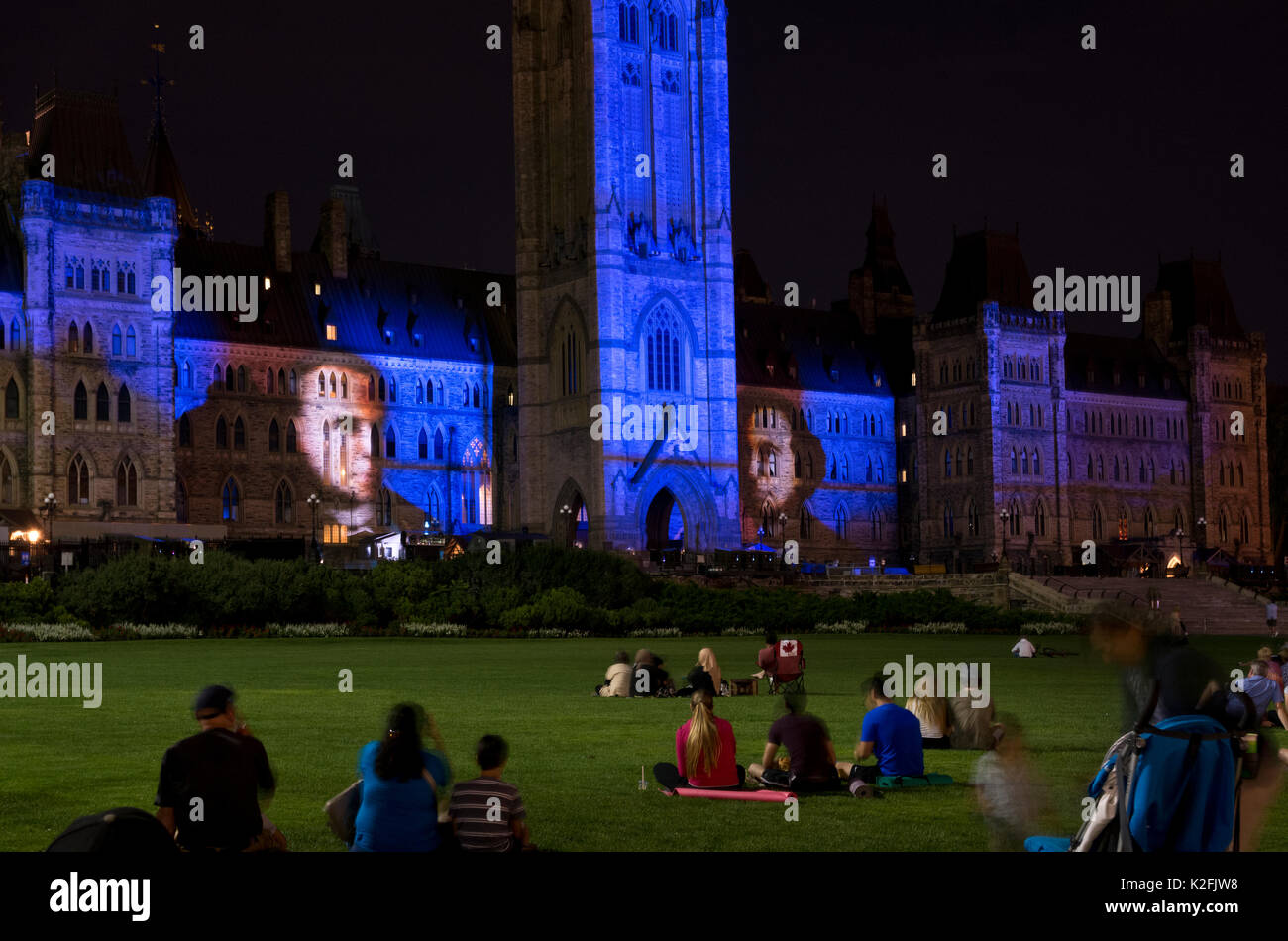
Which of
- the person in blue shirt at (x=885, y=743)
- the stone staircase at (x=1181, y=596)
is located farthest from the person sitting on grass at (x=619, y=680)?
the stone staircase at (x=1181, y=596)

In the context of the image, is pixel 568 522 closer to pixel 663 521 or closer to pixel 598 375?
pixel 663 521

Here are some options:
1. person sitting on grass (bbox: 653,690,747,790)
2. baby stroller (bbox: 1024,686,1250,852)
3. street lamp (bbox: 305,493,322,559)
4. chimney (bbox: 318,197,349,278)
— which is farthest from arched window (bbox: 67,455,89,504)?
baby stroller (bbox: 1024,686,1250,852)

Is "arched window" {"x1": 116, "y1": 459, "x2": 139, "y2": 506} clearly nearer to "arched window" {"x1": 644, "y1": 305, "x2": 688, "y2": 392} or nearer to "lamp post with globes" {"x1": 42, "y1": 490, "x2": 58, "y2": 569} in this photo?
"lamp post with globes" {"x1": 42, "y1": 490, "x2": 58, "y2": 569}

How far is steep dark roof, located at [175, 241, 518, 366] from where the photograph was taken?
92.0 meters

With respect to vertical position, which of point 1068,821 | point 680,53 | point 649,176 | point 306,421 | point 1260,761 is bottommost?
point 1068,821

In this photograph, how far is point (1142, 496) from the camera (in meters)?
115

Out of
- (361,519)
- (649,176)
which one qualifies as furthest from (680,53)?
(361,519)

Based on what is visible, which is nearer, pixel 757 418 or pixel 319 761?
pixel 319 761

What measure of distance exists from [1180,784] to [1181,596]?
66.6 metres

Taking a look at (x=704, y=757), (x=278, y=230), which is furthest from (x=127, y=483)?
(x=704, y=757)

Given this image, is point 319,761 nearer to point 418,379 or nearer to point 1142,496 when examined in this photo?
point 418,379

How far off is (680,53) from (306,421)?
2615 centimetres

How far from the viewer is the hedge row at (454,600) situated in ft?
169
